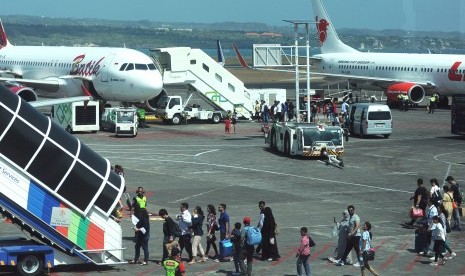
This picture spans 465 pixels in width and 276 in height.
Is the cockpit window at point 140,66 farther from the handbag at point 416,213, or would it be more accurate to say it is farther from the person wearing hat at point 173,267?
the person wearing hat at point 173,267

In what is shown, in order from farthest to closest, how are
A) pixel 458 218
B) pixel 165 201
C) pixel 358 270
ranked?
pixel 165 201 → pixel 458 218 → pixel 358 270

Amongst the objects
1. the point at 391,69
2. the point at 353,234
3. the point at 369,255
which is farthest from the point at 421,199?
the point at 391,69

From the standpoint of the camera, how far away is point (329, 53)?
364ft

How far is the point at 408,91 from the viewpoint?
291 feet

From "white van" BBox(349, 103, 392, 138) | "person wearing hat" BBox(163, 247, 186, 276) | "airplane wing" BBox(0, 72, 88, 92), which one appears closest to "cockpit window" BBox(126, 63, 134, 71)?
"airplane wing" BBox(0, 72, 88, 92)

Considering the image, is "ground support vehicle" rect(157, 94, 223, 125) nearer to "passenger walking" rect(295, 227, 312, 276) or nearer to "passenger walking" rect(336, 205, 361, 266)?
"passenger walking" rect(336, 205, 361, 266)

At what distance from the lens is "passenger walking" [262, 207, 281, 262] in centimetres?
3083

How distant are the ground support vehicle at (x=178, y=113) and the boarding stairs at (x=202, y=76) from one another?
0.94 meters

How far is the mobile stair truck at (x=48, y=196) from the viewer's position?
90.3ft

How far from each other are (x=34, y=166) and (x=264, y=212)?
695 cm

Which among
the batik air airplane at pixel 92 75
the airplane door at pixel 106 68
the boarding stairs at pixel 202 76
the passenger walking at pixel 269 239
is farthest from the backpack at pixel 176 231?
the boarding stairs at pixel 202 76

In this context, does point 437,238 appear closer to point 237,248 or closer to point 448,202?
point 448,202

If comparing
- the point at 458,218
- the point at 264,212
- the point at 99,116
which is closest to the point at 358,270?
the point at 264,212

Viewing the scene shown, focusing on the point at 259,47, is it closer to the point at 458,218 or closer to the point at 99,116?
the point at 99,116
